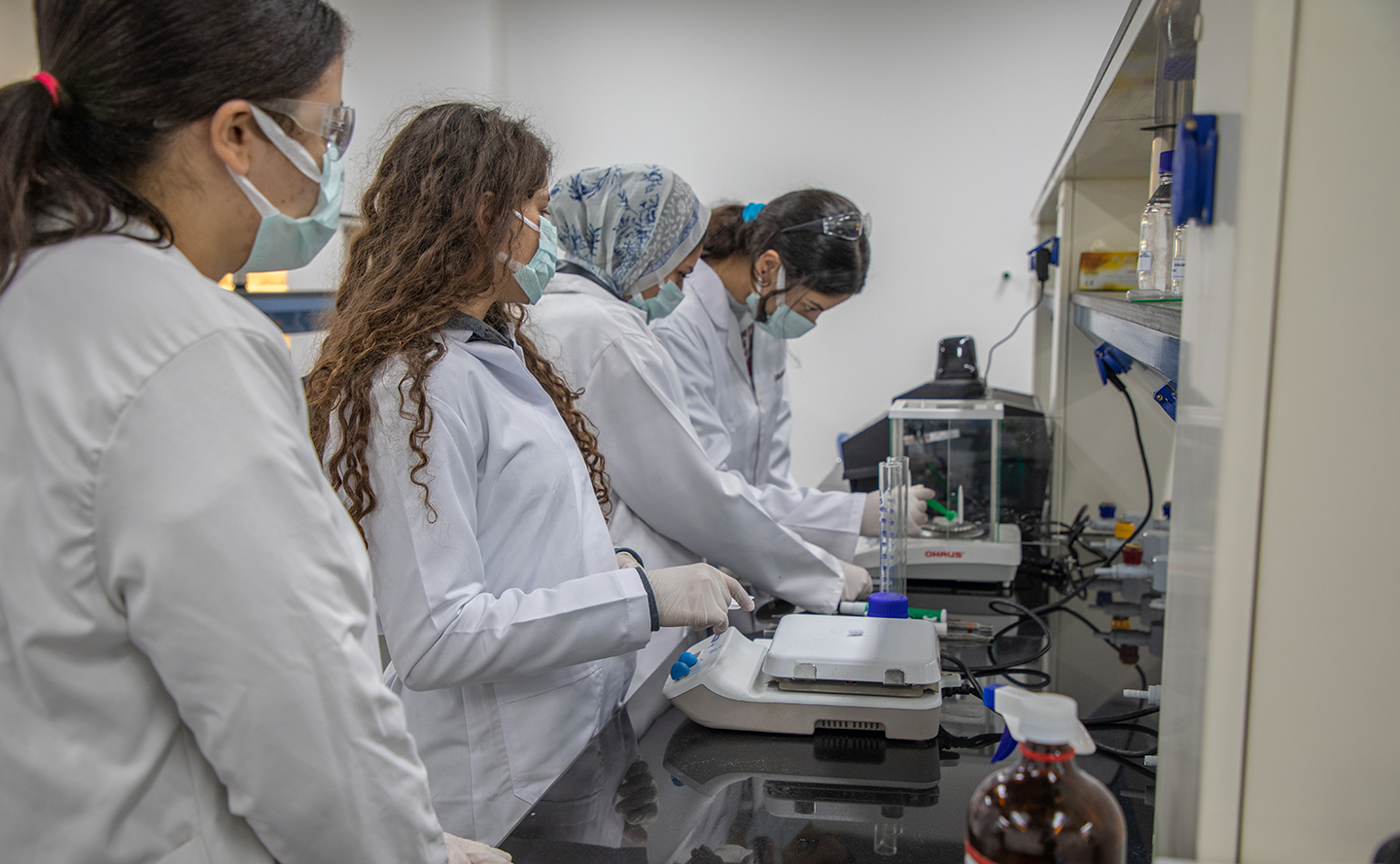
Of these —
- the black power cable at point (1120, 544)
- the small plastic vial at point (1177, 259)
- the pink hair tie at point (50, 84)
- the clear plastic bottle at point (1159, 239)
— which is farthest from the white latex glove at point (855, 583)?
the pink hair tie at point (50, 84)

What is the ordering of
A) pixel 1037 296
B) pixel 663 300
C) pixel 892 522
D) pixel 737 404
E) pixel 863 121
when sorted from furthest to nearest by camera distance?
pixel 863 121 → pixel 1037 296 → pixel 737 404 → pixel 663 300 → pixel 892 522

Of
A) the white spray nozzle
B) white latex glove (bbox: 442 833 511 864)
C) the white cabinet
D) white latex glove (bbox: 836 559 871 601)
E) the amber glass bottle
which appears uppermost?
the white cabinet

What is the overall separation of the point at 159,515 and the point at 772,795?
685 mm

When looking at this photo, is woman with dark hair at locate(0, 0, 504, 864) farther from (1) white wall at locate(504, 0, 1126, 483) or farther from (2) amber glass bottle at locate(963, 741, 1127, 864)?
(1) white wall at locate(504, 0, 1126, 483)

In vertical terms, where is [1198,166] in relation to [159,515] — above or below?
above

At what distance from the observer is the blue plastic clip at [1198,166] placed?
596mm

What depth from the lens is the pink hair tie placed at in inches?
25.6

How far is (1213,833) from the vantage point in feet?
1.93

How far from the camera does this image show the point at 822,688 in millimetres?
1162

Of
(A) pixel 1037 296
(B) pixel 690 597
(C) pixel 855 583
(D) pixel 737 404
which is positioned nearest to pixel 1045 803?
(B) pixel 690 597

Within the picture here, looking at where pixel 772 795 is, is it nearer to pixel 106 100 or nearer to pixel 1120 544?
pixel 106 100

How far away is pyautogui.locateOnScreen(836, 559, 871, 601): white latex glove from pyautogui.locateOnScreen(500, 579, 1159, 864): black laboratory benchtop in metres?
0.56

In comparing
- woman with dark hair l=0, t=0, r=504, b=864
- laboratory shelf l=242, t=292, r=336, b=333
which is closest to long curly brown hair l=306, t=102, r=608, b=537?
woman with dark hair l=0, t=0, r=504, b=864

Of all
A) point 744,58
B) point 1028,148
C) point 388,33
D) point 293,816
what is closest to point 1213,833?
point 293,816
